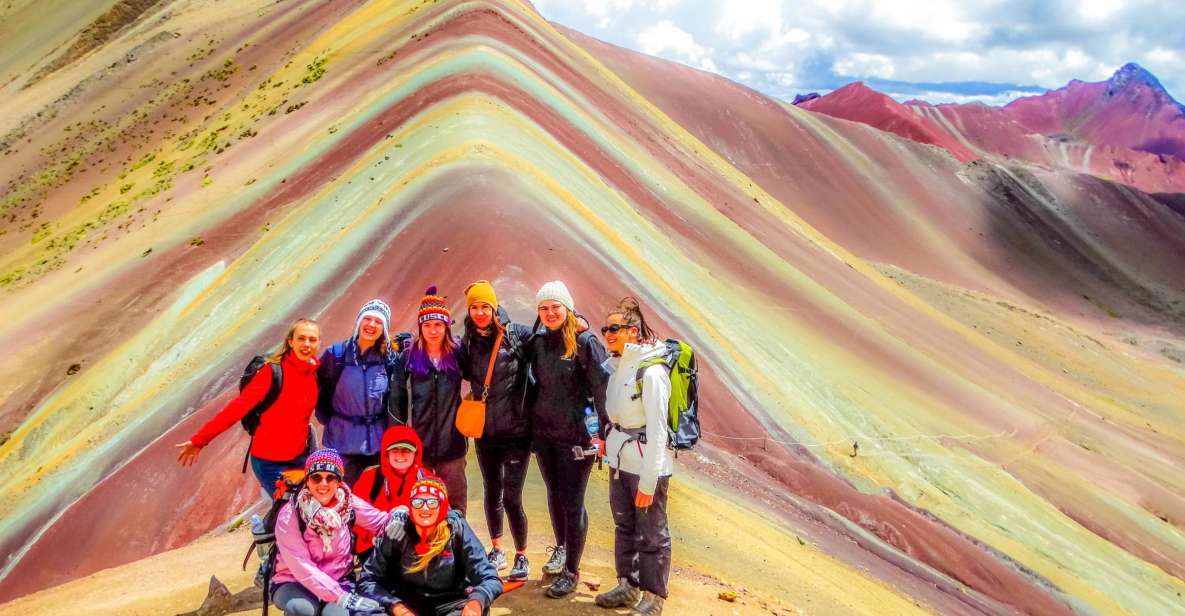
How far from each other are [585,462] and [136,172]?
2676 centimetres

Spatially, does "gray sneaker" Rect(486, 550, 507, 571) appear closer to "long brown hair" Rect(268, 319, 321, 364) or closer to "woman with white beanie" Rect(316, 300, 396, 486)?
"woman with white beanie" Rect(316, 300, 396, 486)

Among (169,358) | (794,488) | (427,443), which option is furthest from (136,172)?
(427,443)

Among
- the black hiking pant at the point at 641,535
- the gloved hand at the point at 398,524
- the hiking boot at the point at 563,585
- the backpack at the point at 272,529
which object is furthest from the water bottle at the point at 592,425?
the backpack at the point at 272,529

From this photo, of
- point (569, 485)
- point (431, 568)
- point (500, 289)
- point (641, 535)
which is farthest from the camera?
point (500, 289)

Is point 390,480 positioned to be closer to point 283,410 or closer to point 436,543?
point 436,543

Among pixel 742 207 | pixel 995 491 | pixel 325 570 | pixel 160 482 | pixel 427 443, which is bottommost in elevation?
pixel 160 482

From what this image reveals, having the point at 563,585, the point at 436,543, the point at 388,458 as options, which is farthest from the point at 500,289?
the point at 436,543

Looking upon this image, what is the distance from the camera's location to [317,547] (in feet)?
14.3

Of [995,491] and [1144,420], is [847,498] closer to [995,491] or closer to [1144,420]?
[995,491]

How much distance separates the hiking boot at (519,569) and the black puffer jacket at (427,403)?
808mm

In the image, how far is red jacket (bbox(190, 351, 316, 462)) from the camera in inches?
201

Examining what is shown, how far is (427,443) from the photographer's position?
5.17 m

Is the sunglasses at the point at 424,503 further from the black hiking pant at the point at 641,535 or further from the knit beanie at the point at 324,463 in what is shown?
the black hiking pant at the point at 641,535

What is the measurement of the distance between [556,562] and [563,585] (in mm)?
256
